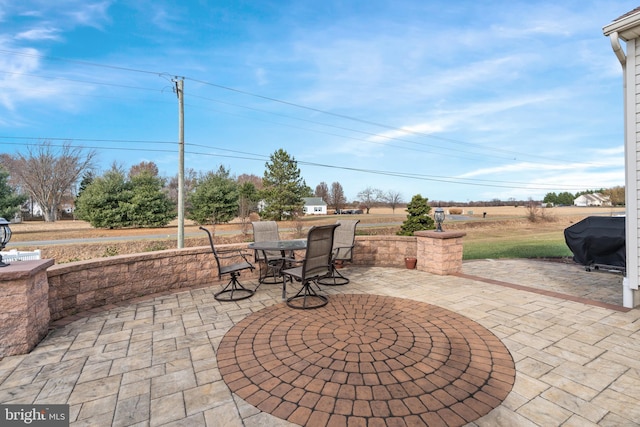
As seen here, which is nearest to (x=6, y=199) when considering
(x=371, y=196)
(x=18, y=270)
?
(x=18, y=270)

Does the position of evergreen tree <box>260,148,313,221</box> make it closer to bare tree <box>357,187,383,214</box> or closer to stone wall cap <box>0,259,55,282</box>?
stone wall cap <box>0,259,55,282</box>

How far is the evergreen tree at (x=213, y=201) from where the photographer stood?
24391mm

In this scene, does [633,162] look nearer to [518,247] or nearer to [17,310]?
[17,310]

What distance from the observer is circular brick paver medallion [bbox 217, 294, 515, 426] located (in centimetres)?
179

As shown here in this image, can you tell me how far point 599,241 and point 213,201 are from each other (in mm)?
24292

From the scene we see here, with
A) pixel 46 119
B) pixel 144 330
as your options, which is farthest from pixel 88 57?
pixel 144 330

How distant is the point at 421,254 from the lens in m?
5.95

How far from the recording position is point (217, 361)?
246cm

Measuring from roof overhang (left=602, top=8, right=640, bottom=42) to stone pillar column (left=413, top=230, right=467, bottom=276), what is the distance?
3.52 metres

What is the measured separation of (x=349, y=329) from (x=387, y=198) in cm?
6055

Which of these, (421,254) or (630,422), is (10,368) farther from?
(421,254)

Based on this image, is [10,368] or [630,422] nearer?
[630,422]

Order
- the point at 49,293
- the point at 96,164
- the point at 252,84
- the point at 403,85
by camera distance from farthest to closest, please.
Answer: the point at 96,164 < the point at 252,84 < the point at 403,85 < the point at 49,293

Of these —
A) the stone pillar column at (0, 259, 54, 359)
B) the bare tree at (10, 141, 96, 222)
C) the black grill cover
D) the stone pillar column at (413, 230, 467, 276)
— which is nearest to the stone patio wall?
the stone pillar column at (0, 259, 54, 359)
